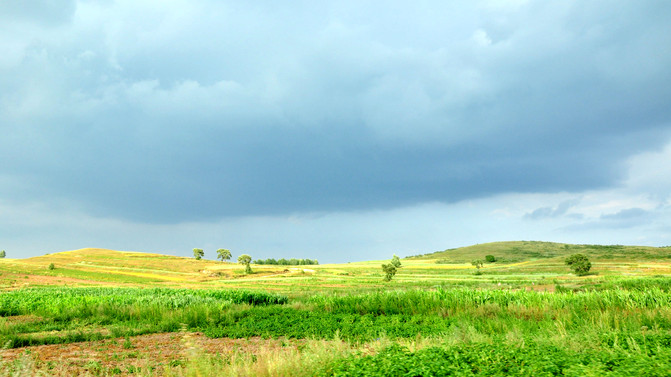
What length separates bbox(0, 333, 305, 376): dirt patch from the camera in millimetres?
10391

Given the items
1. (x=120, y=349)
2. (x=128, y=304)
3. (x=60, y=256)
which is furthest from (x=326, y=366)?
(x=60, y=256)

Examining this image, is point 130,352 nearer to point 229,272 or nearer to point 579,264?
point 579,264

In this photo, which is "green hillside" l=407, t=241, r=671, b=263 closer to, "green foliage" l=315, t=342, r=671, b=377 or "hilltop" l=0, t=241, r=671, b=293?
"hilltop" l=0, t=241, r=671, b=293

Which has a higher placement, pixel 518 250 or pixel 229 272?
pixel 518 250

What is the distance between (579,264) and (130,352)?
69290mm

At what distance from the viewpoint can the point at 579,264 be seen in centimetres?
6262

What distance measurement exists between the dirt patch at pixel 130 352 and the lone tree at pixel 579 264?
6342cm

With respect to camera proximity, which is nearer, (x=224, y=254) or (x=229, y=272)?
(x=229, y=272)

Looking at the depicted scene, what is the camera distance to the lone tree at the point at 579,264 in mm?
61562

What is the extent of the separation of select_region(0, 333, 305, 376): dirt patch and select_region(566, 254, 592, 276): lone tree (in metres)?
63.4

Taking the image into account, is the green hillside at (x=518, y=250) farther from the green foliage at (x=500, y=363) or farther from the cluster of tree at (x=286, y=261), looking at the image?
the green foliage at (x=500, y=363)

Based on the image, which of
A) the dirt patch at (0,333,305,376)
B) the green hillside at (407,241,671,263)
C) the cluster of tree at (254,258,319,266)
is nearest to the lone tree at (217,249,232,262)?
the cluster of tree at (254,258,319,266)

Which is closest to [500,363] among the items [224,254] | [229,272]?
[229,272]

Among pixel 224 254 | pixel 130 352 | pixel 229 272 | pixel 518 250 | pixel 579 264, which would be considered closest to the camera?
pixel 130 352
